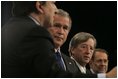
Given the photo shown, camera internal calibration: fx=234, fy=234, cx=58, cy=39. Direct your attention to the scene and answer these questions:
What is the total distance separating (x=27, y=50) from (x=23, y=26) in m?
0.12

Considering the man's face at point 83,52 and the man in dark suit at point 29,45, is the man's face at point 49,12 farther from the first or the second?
the man's face at point 83,52

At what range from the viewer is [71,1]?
1.09 metres

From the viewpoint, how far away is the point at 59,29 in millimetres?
1083

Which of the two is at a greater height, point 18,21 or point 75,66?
point 18,21

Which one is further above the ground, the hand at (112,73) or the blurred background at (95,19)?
the blurred background at (95,19)

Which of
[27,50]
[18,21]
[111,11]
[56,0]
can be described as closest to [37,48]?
[27,50]

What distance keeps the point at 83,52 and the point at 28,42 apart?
31 centimetres

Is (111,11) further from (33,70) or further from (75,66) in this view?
(33,70)

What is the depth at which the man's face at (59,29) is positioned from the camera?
3.46 feet

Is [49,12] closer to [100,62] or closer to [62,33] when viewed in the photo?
[62,33]

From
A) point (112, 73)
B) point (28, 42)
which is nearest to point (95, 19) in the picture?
point (112, 73)

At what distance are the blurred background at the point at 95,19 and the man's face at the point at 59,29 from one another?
0.02 metres

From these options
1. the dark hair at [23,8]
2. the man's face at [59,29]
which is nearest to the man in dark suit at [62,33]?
the man's face at [59,29]

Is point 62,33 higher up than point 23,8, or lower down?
lower down
